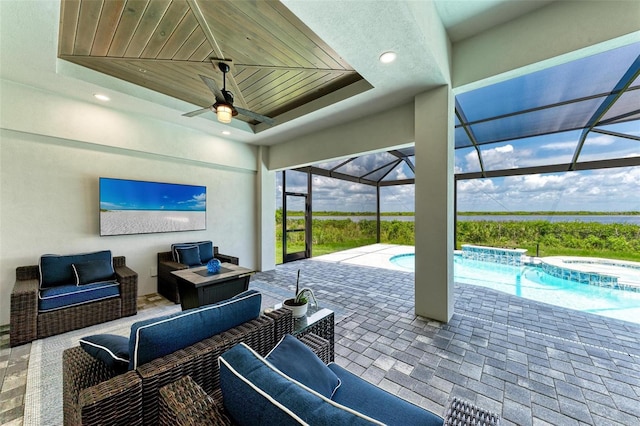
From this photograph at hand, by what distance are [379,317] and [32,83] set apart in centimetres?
543

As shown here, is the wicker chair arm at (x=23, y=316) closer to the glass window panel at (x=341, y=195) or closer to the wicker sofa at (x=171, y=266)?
the wicker sofa at (x=171, y=266)

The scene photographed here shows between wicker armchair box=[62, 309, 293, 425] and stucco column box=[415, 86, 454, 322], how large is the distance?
8.29 feet

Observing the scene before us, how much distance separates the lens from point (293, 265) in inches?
256

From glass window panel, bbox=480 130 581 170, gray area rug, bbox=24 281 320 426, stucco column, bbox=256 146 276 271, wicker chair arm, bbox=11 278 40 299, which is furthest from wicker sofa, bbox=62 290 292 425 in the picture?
glass window panel, bbox=480 130 581 170

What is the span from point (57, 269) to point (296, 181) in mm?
5005

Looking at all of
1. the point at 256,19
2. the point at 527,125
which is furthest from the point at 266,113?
the point at 527,125

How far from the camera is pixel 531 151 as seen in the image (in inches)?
249

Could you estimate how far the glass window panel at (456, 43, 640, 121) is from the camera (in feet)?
9.98

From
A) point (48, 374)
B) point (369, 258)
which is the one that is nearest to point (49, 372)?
point (48, 374)

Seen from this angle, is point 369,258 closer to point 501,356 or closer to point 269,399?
point 501,356

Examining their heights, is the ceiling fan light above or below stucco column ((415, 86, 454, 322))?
above

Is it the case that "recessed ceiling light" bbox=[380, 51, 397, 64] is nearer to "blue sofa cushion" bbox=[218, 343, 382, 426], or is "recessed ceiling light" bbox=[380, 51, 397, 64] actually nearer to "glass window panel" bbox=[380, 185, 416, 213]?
"blue sofa cushion" bbox=[218, 343, 382, 426]

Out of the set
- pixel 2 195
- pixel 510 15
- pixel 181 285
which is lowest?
pixel 181 285

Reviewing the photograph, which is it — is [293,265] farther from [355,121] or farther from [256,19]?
[256,19]
